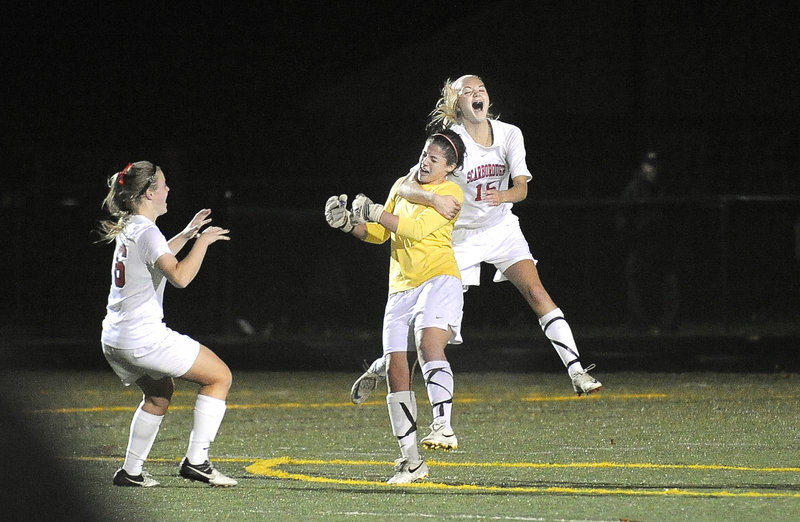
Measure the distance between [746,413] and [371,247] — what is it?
10.2 metres

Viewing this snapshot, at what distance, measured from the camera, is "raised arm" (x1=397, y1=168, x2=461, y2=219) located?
7285mm

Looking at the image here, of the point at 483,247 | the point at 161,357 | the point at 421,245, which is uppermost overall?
the point at 421,245

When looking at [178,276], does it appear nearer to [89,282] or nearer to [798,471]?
[798,471]

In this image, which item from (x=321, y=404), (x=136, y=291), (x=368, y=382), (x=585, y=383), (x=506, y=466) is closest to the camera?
(x=136, y=291)

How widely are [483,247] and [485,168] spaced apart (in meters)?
0.56

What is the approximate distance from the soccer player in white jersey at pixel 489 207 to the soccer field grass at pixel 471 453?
0.62 meters

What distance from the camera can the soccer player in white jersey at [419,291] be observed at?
7.19m

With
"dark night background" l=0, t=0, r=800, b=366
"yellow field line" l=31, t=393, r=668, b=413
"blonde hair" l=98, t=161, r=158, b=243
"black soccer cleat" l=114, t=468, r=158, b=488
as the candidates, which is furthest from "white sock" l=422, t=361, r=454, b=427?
"dark night background" l=0, t=0, r=800, b=366

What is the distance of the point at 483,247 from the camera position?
8.77 meters

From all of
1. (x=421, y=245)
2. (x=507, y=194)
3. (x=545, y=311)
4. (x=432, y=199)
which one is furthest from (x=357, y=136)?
(x=432, y=199)

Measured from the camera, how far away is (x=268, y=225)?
20641 mm

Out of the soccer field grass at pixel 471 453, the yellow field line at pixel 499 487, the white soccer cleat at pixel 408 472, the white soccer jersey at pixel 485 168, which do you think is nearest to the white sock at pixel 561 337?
the soccer field grass at pixel 471 453

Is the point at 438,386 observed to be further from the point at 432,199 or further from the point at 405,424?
the point at 432,199

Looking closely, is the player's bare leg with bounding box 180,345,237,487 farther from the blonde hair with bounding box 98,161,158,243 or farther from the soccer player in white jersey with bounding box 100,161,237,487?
the blonde hair with bounding box 98,161,158,243
